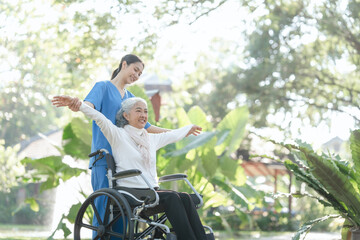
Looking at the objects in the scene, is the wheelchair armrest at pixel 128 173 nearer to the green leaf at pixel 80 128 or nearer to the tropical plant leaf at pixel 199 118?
the green leaf at pixel 80 128

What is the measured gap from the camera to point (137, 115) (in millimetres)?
A: 3086

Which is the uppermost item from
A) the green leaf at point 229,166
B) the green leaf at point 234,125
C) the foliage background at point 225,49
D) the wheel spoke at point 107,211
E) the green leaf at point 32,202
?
the foliage background at point 225,49

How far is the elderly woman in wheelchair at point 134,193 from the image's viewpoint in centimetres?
273

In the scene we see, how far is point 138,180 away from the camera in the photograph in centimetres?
296

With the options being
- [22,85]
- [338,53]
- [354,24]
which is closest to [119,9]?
[354,24]

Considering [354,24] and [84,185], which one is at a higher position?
[354,24]

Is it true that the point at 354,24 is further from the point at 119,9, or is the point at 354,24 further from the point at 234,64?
the point at 119,9

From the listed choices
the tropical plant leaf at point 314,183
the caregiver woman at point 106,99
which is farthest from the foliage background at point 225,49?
the caregiver woman at point 106,99

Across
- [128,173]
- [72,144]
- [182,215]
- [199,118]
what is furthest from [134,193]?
[199,118]

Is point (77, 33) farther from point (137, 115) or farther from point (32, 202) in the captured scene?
point (137, 115)

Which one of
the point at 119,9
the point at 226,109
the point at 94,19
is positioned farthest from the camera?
the point at 226,109

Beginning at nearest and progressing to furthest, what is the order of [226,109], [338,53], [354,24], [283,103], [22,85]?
[354,24]
[338,53]
[283,103]
[226,109]
[22,85]

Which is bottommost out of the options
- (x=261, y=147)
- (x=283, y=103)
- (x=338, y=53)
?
(x=261, y=147)

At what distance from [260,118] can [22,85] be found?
17487 millimetres
